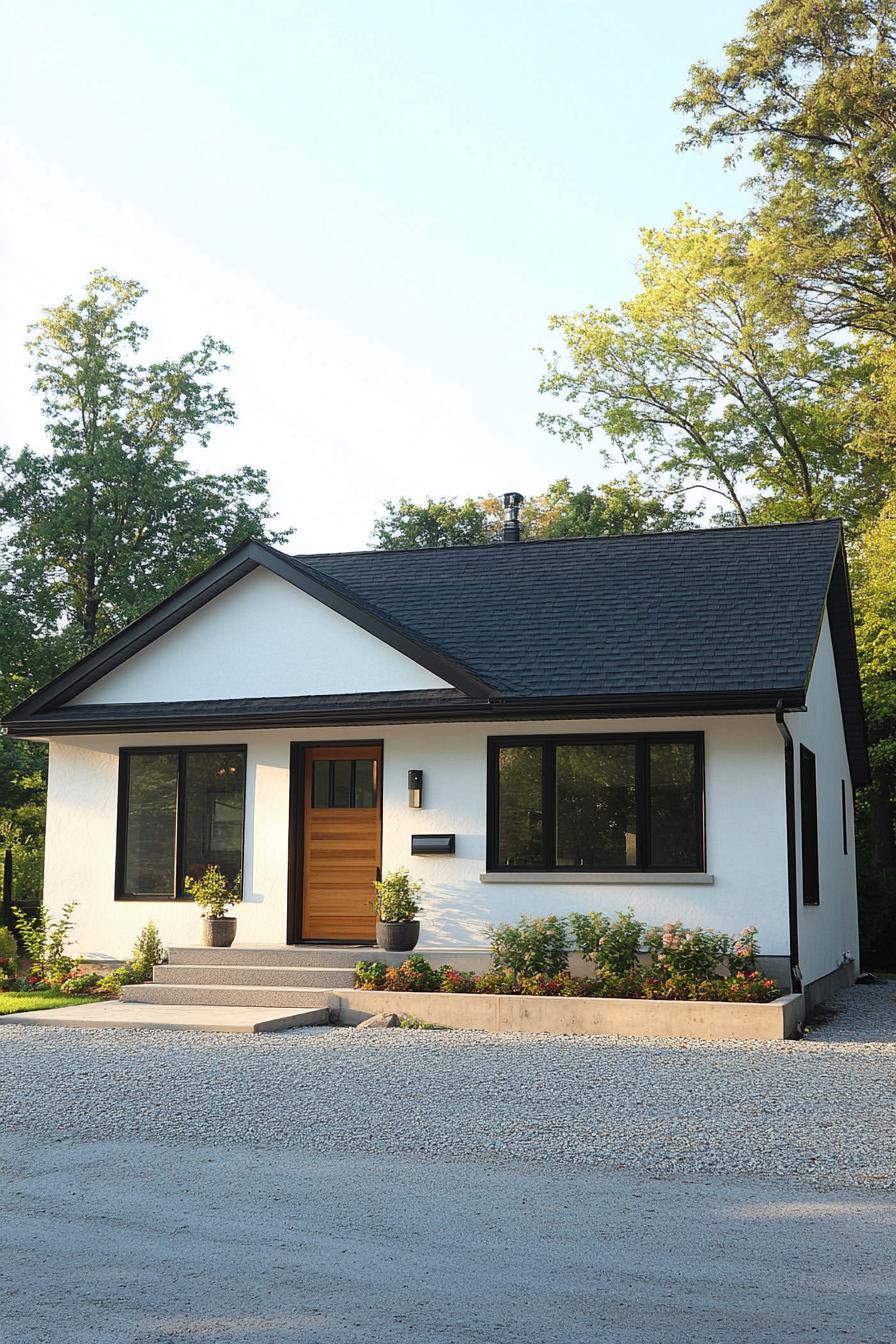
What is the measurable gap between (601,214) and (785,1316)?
20447 mm

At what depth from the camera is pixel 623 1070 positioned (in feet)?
30.6

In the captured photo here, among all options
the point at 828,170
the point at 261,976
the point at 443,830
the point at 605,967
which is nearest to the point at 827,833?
the point at 605,967

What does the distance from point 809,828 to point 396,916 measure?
15.8 ft

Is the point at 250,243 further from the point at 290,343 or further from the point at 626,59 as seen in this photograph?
the point at 626,59

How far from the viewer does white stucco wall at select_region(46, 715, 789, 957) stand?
12.8 m

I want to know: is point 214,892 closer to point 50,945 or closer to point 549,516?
point 50,945

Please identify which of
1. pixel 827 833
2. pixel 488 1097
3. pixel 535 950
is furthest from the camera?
pixel 827 833

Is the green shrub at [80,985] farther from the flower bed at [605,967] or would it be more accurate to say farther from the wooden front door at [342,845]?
the flower bed at [605,967]

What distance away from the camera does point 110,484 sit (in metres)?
29.5

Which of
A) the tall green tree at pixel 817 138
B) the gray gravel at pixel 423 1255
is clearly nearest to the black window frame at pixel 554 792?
the gray gravel at pixel 423 1255

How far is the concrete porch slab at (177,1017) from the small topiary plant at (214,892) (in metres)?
1.42

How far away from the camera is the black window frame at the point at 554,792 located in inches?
515

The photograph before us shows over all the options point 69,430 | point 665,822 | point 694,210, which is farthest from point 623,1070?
point 694,210

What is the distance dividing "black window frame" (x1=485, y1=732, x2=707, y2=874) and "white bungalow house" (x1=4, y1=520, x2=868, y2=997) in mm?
24
